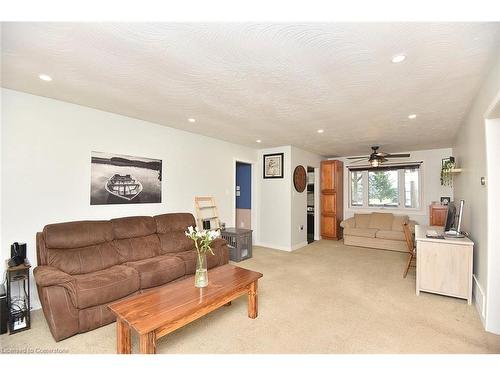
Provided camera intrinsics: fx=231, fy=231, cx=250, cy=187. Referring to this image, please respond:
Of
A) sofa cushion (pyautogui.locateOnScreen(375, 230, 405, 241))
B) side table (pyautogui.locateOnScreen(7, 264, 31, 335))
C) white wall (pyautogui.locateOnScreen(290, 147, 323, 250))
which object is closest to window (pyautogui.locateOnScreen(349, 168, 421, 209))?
sofa cushion (pyautogui.locateOnScreen(375, 230, 405, 241))

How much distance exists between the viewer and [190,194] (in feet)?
14.1

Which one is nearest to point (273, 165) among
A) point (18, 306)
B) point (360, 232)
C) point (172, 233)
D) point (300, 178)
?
point (300, 178)

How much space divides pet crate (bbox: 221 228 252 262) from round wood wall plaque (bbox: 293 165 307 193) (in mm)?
1763

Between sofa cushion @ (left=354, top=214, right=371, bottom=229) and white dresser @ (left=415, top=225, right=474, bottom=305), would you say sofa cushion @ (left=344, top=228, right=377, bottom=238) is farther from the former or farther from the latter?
white dresser @ (left=415, top=225, right=474, bottom=305)

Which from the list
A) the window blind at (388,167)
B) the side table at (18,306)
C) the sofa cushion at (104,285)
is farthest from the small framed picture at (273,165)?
the side table at (18,306)

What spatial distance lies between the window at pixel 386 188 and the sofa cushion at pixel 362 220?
77 cm

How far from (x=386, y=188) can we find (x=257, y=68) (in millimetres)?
6101

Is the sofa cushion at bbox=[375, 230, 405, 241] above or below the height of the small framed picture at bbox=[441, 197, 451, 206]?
below

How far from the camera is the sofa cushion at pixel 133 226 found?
3.05 m

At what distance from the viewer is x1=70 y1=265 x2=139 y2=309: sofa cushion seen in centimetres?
216
